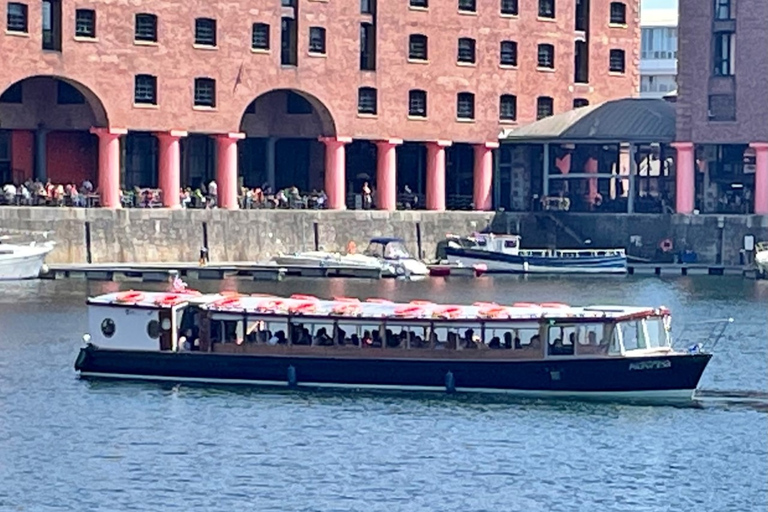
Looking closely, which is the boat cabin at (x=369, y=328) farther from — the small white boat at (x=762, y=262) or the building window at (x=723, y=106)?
the building window at (x=723, y=106)

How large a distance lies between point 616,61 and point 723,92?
12836 millimetres

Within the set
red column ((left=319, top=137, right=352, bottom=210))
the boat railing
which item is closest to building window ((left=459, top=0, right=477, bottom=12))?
red column ((left=319, top=137, right=352, bottom=210))

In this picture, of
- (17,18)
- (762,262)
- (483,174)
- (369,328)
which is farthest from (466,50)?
(369,328)

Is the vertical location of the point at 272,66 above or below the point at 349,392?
above

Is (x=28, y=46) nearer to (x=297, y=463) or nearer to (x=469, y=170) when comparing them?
(x=469, y=170)

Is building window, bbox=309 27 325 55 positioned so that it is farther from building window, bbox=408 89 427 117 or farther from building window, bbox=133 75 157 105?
building window, bbox=133 75 157 105

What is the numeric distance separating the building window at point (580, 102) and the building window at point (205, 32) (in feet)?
81.1

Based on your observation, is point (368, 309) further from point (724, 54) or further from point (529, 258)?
point (724, 54)

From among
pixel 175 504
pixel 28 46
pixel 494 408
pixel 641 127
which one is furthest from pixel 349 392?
pixel 641 127

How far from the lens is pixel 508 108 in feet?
454

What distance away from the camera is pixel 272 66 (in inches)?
5017

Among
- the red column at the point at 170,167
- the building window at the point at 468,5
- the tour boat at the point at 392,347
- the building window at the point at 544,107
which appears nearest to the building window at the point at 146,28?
the red column at the point at 170,167

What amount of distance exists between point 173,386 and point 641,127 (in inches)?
2384

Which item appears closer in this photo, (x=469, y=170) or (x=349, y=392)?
(x=349, y=392)
